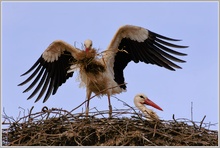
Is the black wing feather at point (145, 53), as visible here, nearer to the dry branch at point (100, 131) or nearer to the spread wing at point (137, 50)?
the spread wing at point (137, 50)

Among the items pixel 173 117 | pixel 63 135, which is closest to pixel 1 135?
A: pixel 63 135

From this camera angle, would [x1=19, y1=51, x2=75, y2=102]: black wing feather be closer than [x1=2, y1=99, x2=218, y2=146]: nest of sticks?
No

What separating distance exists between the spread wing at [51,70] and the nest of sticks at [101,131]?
1.50 metres

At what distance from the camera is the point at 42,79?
7.12 meters

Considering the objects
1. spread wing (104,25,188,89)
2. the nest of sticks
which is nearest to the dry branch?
the nest of sticks

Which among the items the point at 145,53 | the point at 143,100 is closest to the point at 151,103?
the point at 143,100

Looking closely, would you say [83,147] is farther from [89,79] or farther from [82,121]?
[89,79]

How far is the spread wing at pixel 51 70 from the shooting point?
6.98 metres

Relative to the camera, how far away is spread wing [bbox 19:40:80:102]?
698 centimetres

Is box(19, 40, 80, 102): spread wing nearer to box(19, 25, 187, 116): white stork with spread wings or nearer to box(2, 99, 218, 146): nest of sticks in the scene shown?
box(19, 25, 187, 116): white stork with spread wings

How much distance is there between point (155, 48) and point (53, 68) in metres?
1.17

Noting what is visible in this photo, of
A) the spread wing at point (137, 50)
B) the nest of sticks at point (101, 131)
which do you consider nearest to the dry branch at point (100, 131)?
the nest of sticks at point (101, 131)

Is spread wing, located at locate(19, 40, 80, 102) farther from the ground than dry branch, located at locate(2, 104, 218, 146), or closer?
farther from the ground

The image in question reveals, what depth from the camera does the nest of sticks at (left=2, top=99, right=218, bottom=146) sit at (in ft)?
17.5
